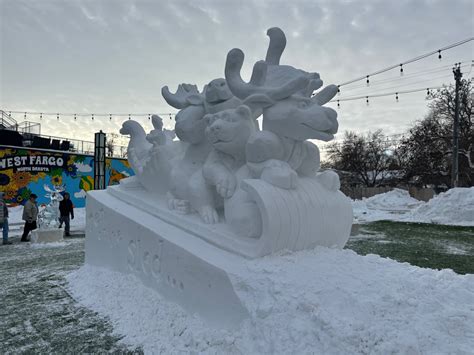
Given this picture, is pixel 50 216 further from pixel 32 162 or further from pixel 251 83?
pixel 32 162

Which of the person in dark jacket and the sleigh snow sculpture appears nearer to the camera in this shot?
the sleigh snow sculpture

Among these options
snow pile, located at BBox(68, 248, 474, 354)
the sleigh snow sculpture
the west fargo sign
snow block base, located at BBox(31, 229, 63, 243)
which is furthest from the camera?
the west fargo sign

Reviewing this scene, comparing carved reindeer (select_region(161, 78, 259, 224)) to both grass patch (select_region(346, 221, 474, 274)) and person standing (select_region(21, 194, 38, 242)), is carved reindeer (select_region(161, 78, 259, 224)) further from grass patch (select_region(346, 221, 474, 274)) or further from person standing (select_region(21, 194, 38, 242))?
person standing (select_region(21, 194, 38, 242))

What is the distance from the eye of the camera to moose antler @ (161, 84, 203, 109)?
431cm

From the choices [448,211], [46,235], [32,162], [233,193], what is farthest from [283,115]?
[32,162]

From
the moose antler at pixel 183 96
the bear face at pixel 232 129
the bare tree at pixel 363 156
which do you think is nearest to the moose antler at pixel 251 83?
the bear face at pixel 232 129

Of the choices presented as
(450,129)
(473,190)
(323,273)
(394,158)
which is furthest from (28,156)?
(394,158)

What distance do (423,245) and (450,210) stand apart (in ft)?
20.6

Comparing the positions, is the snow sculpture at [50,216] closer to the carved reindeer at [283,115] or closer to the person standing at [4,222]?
the person standing at [4,222]

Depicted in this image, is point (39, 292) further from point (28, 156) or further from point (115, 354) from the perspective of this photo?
point (28, 156)

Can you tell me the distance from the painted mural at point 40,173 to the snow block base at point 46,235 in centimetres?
868

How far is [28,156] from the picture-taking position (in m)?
16.2

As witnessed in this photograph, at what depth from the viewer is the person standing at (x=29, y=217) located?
920 cm

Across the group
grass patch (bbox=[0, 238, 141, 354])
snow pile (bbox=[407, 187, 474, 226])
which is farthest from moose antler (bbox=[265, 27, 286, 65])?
snow pile (bbox=[407, 187, 474, 226])
